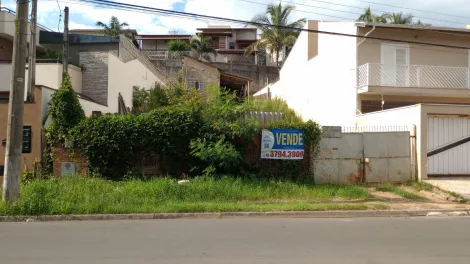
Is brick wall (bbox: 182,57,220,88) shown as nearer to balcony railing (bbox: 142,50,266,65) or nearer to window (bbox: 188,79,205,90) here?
window (bbox: 188,79,205,90)

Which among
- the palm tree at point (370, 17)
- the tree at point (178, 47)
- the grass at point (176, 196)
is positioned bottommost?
the grass at point (176, 196)

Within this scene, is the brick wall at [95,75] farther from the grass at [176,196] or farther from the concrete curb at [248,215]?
the concrete curb at [248,215]

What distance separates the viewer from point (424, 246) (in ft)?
22.8

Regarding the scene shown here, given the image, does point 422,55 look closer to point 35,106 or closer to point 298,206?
point 298,206

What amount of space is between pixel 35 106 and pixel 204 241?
9293 mm

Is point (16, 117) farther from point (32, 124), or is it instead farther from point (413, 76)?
point (413, 76)

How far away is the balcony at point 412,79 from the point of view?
19.5m

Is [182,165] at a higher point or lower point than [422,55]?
lower

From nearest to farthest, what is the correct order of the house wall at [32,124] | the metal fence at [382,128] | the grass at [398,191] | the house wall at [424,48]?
1. the grass at [398,191]
2. the house wall at [32,124]
3. the metal fence at [382,128]
4. the house wall at [424,48]

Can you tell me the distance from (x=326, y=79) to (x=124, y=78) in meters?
12.5

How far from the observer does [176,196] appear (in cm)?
1151

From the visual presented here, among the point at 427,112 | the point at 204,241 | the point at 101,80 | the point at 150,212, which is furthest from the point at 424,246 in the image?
the point at 101,80

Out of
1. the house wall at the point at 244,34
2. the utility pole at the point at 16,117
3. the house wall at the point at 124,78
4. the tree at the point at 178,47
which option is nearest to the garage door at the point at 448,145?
the utility pole at the point at 16,117

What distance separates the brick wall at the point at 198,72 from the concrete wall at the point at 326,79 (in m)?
5.77
